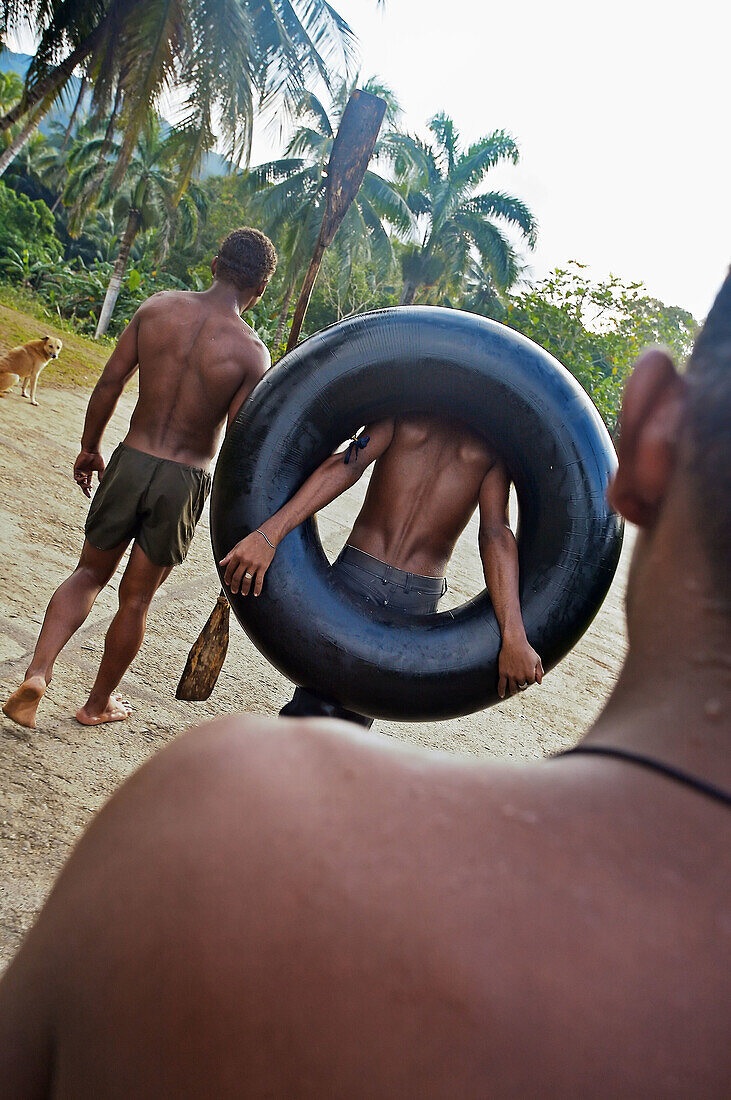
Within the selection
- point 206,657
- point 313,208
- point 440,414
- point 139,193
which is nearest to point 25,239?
point 139,193

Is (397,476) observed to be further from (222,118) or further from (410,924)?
→ (222,118)

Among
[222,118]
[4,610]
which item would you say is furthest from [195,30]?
[4,610]

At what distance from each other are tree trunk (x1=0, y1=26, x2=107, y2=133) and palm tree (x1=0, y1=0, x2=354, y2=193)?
0.5 inches

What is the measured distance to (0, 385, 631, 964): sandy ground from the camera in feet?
7.89

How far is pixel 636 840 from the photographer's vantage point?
1.82ft

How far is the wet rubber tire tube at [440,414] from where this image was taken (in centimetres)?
262

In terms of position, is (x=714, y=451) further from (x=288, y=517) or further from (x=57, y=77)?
(x=57, y=77)

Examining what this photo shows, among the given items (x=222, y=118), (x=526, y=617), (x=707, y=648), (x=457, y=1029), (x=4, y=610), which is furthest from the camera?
(x=222, y=118)

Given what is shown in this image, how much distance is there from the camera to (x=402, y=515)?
9.16ft

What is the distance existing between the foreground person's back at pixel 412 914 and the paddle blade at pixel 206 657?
9.01ft

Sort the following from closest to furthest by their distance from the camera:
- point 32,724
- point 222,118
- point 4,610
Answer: point 32,724 → point 4,610 → point 222,118

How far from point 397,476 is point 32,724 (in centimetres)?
152

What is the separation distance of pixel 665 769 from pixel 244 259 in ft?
9.50

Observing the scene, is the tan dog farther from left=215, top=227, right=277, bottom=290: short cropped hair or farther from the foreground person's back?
the foreground person's back
